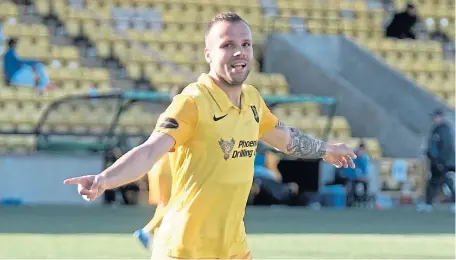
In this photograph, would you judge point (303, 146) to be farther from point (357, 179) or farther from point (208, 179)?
point (357, 179)

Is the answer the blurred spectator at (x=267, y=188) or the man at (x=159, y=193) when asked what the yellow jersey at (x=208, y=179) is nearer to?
the man at (x=159, y=193)

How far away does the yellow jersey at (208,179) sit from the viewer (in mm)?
4715

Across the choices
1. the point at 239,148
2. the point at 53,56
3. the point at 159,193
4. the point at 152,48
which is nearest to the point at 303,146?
the point at 239,148

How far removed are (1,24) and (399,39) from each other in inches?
389

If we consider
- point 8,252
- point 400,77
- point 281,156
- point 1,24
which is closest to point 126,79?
point 1,24

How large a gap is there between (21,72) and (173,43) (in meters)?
3.94

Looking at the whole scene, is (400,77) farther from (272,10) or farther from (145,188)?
(145,188)

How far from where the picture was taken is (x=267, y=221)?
1584 centimetres

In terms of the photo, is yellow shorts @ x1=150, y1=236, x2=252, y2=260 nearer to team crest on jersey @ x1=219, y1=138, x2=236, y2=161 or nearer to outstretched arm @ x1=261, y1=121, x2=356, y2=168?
team crest on jersey @ x1=219, y1=138, x2=236, y2=161

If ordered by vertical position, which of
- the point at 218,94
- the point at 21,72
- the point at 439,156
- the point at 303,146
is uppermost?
the point at 218,94

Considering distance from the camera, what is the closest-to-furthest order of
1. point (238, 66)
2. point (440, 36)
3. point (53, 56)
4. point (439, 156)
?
point (238, 66)
point (439, 156)
point (53, 56)
point (440, 36)

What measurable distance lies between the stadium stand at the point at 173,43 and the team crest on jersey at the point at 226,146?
49.7ft

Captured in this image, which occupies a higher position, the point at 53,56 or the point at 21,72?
the point at 53,56

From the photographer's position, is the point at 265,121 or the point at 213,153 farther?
the point at 265,121
